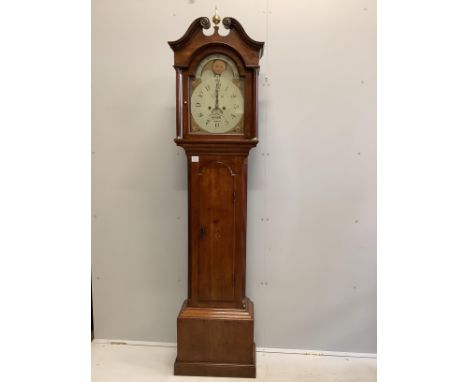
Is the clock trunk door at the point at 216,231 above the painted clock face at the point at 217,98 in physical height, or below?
below

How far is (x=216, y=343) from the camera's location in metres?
2.22

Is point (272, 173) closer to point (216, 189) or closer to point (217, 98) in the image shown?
point (216, 189)

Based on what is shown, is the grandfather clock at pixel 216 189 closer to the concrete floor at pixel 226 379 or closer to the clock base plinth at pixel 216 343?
the clock base plinth at pixel 216 343

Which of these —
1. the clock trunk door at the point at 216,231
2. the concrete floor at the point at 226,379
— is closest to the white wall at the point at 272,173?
the concrete floor at the point at 226,379

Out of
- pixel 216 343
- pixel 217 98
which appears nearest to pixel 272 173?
pixel 217 98

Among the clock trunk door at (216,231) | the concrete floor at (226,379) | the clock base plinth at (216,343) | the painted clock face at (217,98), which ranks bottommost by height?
the concrete floor at (226,379)

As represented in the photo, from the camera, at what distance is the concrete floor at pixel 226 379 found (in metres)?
2.21

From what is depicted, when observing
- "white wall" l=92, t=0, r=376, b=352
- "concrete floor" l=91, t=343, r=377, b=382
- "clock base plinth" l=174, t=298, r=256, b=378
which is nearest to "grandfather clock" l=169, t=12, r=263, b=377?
"clock base plinth" l=174, t=298, r=256, b=378
